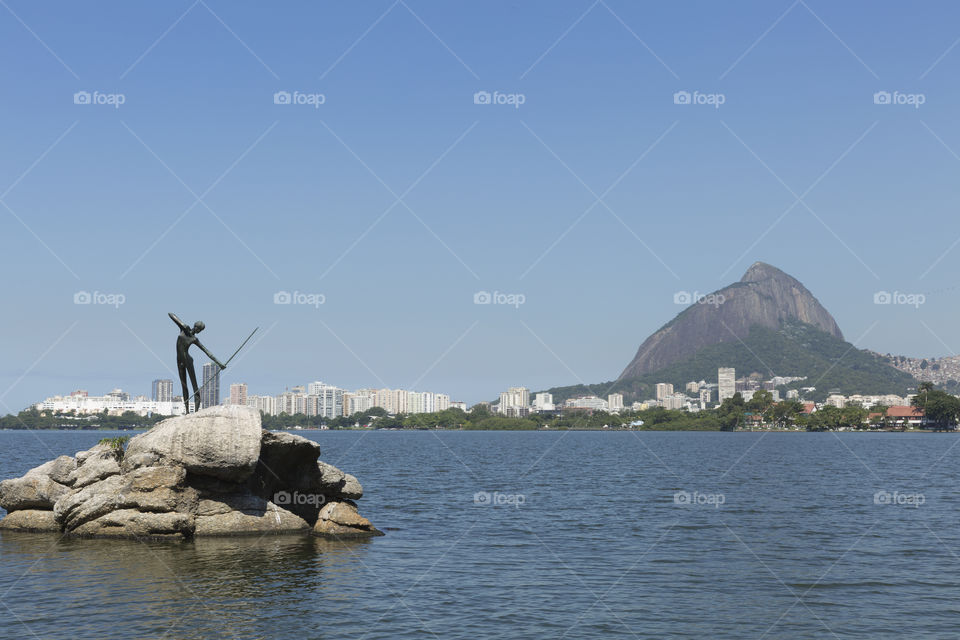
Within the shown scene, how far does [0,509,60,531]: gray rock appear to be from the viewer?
32.9m

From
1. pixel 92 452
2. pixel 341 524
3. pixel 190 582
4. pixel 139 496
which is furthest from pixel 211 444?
pixel 190 582

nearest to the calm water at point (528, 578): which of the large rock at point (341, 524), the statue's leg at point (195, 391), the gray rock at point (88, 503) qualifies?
the gray rock at point (88, 503)

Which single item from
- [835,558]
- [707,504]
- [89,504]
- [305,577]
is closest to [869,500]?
[707,504]

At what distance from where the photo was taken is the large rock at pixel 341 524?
3291cm

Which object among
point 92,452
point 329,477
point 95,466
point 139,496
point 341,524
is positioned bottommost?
point 341,524

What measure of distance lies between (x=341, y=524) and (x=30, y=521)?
12744 millimetres

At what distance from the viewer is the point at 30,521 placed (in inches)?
1305

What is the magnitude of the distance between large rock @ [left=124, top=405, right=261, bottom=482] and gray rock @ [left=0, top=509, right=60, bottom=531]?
190 inches

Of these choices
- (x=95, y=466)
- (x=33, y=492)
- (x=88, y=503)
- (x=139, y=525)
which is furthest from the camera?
(x=33, y=492)

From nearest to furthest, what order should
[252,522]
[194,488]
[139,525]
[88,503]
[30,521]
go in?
[139,525], [88,503], [194,488], [252,522], [30,521]

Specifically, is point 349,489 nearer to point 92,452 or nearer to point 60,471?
point 92,452

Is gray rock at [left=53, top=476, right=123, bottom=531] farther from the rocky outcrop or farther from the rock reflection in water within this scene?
the rock reflection in water

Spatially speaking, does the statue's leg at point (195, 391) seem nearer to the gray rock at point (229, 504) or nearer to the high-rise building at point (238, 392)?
the gray rock at point (229, 504)

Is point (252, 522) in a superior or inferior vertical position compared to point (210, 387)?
inferior
